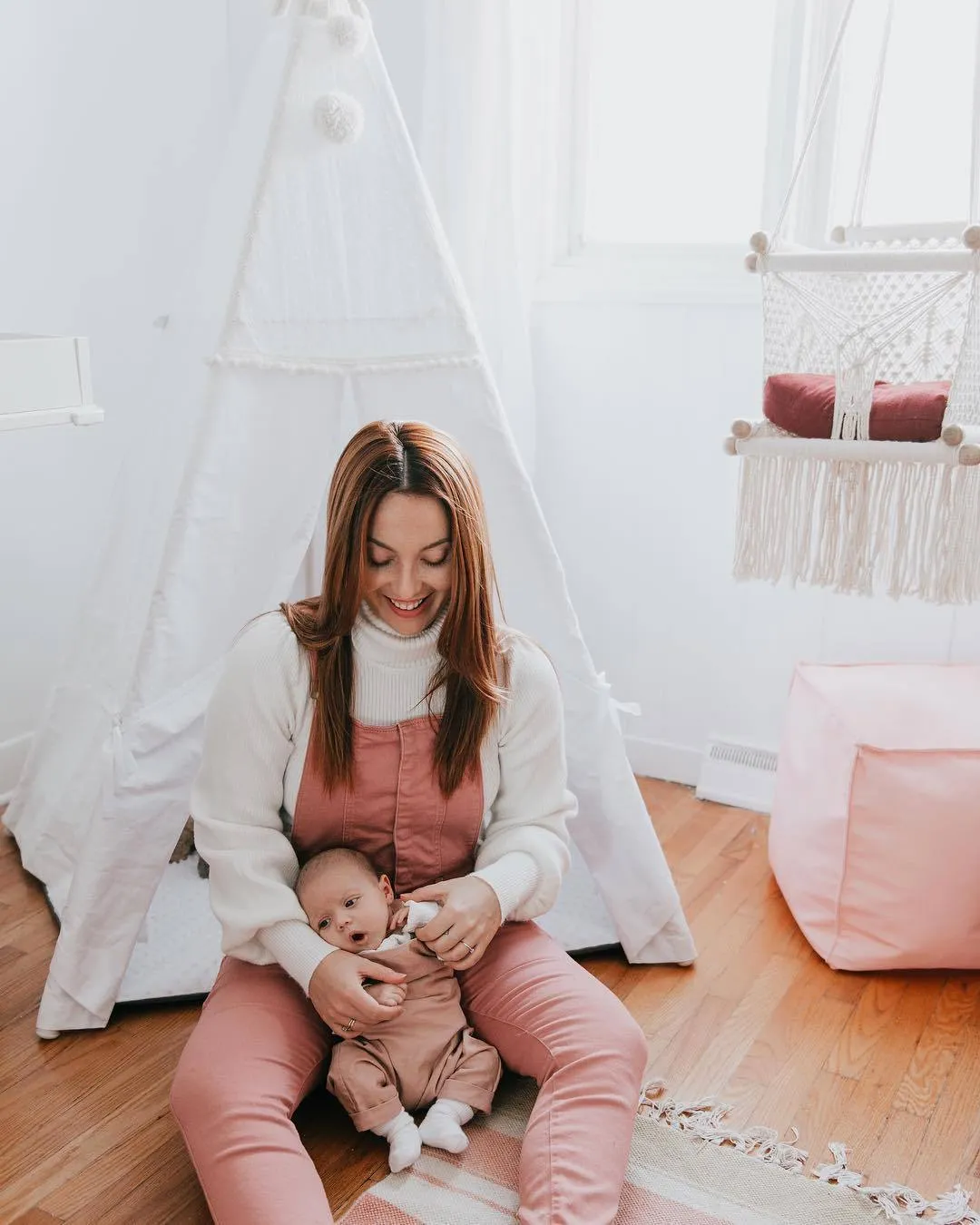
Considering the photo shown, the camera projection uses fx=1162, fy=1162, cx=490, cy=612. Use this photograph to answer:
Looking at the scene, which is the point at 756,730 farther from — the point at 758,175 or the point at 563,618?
the point at 758,175

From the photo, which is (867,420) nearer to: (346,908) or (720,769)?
(346,908)

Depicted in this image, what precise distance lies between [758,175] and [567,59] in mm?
507

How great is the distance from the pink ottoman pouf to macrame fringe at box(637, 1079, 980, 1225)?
17.0 inches

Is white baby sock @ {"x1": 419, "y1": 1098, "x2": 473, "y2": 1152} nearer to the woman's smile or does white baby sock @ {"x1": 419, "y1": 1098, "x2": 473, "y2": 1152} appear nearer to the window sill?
the woman's smile

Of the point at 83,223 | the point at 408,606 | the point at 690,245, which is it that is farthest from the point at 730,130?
the point at 408,606

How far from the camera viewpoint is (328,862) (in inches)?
59.1

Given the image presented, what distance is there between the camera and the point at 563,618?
1.89 m

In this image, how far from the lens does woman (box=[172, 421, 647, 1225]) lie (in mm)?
1404

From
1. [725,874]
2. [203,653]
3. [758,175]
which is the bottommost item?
[725,874]

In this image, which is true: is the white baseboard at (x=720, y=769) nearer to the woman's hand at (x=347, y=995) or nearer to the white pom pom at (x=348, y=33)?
the woman's hand at (x=347, y=995)

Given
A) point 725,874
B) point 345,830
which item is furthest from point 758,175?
point 345,830

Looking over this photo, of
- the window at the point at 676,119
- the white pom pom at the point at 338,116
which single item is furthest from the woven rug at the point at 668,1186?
the window at the point at 676,119

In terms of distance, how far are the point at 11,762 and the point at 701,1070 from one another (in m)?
1.60

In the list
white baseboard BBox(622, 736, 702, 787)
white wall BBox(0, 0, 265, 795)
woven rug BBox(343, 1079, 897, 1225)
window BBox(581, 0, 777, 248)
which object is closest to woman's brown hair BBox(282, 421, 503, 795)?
woven rug BBox(343, 1079, 897, 1225)
